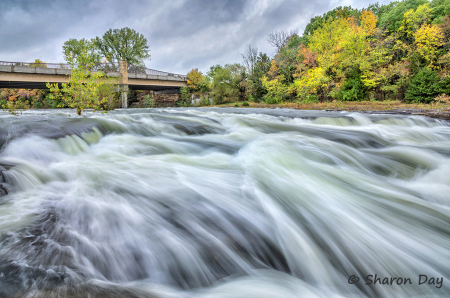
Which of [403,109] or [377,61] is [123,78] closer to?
[377,61]

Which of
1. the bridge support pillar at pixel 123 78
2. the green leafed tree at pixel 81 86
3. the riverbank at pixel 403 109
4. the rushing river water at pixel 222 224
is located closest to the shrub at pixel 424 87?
the riverbank at pixel 403 109

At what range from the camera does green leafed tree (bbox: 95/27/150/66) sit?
4806 cm

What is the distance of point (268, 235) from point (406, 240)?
1270mm

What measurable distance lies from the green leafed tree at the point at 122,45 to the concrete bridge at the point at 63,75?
9.76 metres

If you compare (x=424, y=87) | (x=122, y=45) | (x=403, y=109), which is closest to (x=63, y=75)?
(x=122, y=45)

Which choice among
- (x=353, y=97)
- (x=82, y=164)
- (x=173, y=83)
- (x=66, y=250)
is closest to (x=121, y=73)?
(x=173, y=83)

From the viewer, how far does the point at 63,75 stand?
27875mm

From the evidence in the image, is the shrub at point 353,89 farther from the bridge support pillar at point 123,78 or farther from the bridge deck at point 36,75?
the bridge support pillar at point 123,78

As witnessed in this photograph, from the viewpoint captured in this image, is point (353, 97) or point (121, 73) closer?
point (353, 97)

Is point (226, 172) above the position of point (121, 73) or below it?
below

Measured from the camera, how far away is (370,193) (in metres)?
2.84

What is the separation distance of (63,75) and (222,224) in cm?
3444

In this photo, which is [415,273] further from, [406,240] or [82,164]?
[82,164]

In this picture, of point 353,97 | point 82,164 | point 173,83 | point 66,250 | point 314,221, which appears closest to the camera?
point 66,250
